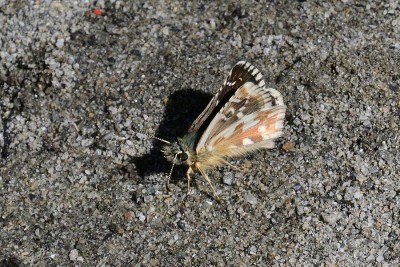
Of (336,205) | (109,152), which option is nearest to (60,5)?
(109,152)

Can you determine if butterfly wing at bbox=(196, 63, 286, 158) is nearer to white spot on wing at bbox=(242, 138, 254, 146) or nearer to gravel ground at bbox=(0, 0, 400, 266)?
white spot on wing at bbox=(242, 138, 254, 146)

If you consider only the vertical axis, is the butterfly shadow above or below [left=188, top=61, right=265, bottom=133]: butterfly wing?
below

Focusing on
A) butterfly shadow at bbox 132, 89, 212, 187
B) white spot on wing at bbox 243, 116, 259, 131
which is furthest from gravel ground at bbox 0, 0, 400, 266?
white spot on wing at bbox 243, 116, 259, 131

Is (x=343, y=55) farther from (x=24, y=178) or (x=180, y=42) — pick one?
(x=24, y=178)

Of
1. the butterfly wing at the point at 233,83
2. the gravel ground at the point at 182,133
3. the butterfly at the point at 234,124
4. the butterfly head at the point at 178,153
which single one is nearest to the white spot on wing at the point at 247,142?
the butterfly at the point at 234,124

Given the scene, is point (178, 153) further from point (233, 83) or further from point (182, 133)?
point (233, 83)

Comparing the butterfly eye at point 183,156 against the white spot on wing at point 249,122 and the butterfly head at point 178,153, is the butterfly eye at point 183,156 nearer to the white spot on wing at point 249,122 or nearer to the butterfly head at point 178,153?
the butterfly head at point 178,153
